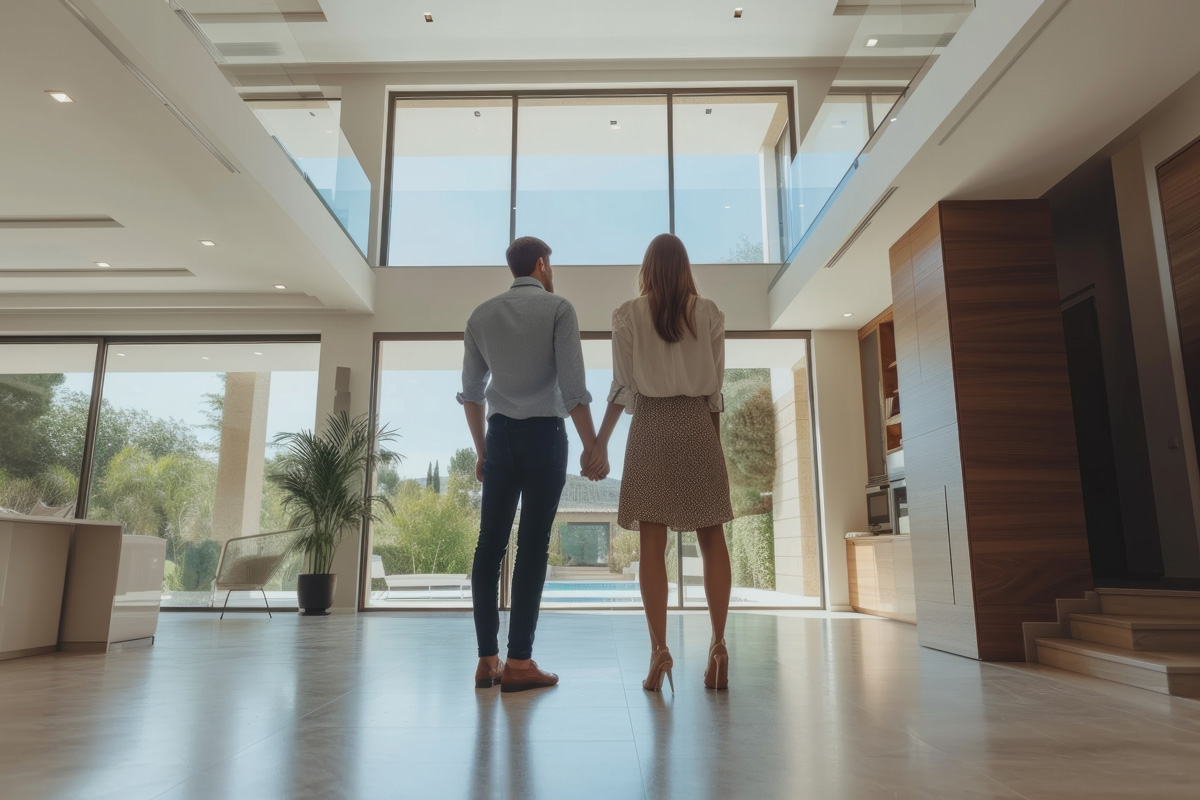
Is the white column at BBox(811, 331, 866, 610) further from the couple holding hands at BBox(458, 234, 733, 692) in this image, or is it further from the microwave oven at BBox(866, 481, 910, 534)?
the couple holding hands at BBox(458, 234, 733, 692)

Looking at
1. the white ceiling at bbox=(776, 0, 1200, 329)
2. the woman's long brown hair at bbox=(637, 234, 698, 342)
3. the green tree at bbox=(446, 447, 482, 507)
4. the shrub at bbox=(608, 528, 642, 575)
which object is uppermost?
the white ceiling at bbox=(776, 0, 1200, 329)

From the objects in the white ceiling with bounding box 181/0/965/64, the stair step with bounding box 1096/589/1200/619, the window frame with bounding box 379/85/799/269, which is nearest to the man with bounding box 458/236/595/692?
the stair step with bounding box 1096/589/1200/619

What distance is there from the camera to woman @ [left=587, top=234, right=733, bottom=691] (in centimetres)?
246

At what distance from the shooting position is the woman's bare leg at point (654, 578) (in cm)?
243

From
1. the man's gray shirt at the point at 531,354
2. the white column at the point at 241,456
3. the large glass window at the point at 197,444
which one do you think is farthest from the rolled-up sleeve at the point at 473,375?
the white column at the point at 241,456

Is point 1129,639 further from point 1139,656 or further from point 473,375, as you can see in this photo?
point 473,375

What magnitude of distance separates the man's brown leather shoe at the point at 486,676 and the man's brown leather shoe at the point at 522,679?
0.21 feet

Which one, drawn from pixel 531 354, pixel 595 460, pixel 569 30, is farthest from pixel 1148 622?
pixel 569 30

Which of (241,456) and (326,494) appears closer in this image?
(326,494)

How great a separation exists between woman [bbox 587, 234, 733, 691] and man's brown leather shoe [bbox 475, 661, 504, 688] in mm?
487

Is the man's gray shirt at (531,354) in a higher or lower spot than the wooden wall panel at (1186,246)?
lower

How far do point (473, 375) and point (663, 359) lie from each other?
67 centimetres

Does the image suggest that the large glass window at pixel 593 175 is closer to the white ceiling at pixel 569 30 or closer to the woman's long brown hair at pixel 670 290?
the white ceiling at pixel 569 30

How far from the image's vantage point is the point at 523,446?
8.25ft
